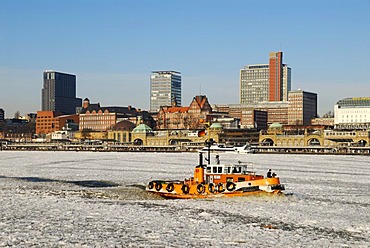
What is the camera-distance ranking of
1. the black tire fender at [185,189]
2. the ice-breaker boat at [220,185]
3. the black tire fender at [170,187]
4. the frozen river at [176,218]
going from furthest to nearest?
the black tire fender at [170,187], the black tire fender at [185,189], the ice-breaker boat at [220,185], the frozen river at [176,218]

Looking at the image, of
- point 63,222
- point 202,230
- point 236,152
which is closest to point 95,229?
point 63,222

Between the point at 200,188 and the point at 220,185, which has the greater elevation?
the point at 220,185

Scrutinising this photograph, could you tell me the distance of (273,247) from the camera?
25.2m

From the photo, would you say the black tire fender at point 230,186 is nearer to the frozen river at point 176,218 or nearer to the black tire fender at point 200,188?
the frozen river at point 176,218

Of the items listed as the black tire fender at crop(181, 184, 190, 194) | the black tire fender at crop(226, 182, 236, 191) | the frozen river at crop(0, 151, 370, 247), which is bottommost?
the frozen river at crop(0, 151, 370, 247)

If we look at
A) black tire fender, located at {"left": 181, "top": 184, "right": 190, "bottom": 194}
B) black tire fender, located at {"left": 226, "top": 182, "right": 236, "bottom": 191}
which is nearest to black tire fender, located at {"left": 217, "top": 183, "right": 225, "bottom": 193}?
black tire fender, located at {"left": 226, "top": 182, "right": 236, "bottom": 191}

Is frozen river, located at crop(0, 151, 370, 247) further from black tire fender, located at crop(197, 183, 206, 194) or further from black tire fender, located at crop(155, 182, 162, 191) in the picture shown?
black tire fender, located at crop(197, 183, 206, 194)

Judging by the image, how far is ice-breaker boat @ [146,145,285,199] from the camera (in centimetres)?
4197

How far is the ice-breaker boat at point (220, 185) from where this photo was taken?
1652 inches

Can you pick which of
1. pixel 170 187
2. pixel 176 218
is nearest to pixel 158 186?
pixel 170 187

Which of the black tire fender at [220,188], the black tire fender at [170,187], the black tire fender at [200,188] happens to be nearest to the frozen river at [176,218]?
the black tire fender at [170,187]

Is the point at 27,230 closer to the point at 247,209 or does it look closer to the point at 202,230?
the point at 202,230

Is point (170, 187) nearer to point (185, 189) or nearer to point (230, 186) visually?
point (185, 189)

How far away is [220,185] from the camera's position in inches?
1666
